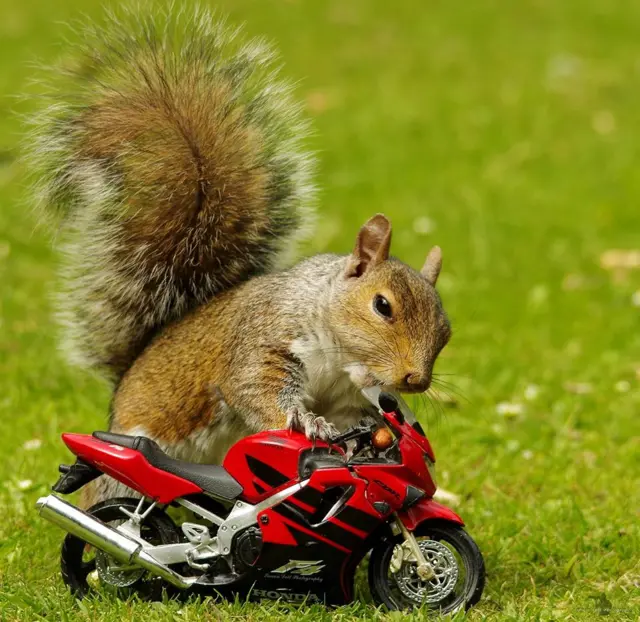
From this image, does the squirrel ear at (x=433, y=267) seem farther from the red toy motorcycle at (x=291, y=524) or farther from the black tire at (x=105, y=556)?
the black tire at (x=105, y=556)

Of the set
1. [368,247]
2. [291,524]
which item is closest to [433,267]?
[368,247]

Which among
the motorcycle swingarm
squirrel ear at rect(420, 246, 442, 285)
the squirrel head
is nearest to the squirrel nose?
the squirrel head

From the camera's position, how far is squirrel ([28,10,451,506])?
9.40 feet

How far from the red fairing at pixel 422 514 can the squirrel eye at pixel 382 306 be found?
44 cm

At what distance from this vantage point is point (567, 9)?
10.3 m

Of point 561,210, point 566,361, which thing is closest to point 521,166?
point 561,210

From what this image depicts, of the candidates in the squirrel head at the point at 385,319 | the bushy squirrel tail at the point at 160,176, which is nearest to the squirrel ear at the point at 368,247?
the squirrel head at the point at 385,319

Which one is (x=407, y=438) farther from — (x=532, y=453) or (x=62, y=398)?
(x=62, y=398)

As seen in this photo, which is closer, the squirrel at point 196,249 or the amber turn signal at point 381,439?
the amber turn signal at point 381,439

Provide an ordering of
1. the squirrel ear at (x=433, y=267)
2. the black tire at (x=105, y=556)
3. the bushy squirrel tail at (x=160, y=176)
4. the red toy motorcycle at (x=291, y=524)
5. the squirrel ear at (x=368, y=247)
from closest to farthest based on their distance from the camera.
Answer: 1. the red toy motorcycle at (x=291, y=524)
2. the black tire at (x=105, y=556)
3. the squirrel ear at (x=368, y=247)
4. the squirrel ear at (x=433, y=267)
5. the bushy squirrel tail at (x=160, y=176)

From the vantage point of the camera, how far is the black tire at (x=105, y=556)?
271 centimetres

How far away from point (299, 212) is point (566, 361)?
183 cm

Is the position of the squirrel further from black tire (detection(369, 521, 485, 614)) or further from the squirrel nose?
black tire (detection(369, 521, 485, 614))

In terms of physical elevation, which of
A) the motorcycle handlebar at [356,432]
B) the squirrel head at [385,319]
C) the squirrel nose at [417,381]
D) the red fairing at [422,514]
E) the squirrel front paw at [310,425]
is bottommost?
the red fairing at [422,514]
